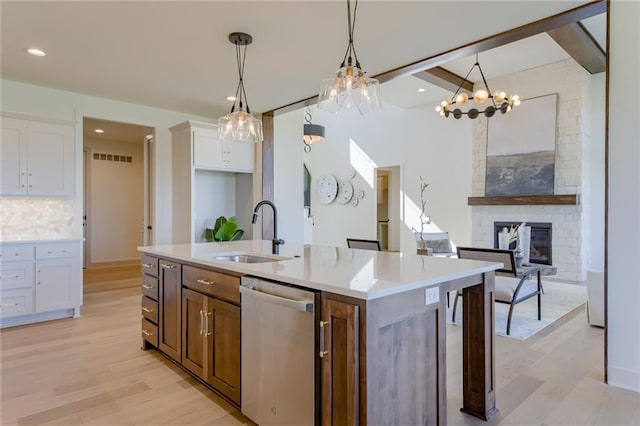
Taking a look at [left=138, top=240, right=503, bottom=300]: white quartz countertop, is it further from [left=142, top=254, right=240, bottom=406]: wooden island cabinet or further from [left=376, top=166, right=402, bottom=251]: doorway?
[left=376, top=166, right=402, bottom=251]: doorway

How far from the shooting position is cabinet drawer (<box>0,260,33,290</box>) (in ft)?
12.1

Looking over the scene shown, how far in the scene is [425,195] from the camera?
25.9 feet

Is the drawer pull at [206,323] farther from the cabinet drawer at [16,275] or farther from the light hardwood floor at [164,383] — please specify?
the cabinet drawer at [16,275]

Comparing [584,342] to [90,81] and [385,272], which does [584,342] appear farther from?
[90,81]

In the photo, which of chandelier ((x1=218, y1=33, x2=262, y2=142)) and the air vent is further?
the air vent

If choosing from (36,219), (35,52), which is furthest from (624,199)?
(36,219)

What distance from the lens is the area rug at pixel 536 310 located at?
143 inches

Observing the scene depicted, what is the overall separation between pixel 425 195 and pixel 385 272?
644cm

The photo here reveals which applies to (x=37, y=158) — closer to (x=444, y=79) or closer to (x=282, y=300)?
(x=282, y=300)

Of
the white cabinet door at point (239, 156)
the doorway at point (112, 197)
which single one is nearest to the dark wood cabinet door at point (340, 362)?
the white cabinet door at point (239, 156)

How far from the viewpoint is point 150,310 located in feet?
10.00

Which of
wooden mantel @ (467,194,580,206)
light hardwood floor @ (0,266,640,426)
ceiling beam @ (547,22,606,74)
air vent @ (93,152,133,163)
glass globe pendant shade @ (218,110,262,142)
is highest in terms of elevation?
ceiling beam @ (547,22,606,74)

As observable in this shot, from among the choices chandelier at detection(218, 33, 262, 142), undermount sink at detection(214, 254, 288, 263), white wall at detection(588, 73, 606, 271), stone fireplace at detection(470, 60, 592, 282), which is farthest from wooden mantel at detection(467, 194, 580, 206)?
undermount sink at detection(214, 254, 288, 263)

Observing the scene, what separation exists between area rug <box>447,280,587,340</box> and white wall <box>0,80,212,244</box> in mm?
4133
